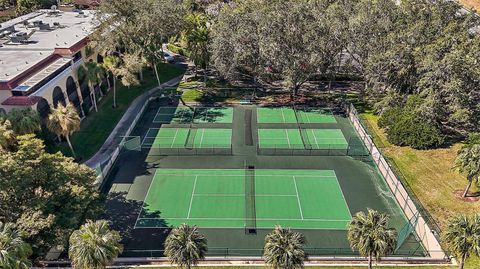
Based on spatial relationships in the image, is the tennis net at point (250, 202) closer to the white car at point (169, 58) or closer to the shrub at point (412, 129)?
the shrub at point (412, 129)

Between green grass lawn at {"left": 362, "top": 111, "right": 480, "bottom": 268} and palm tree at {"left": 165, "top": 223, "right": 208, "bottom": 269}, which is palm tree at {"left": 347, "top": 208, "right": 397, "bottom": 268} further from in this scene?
green grass lawn at {"left": 362, "top": 111, "right": 480, "bottom": 268}

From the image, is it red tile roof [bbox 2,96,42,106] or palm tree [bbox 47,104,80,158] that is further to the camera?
red tile roof [bbox 2,96,42,106]

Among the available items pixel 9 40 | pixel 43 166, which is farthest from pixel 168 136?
pixel 9 40

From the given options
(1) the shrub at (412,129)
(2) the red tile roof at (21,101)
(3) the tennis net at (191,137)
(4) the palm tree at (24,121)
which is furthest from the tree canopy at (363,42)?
(4) the palm tree at (24,121)

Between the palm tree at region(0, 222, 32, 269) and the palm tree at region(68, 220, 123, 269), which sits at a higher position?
the palm tree at region(0, 222, 32, 269)

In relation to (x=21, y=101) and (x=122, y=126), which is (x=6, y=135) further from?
(x=122, y=126)

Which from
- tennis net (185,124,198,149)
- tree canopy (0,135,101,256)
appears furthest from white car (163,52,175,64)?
tree canopy (0,135,101,256)

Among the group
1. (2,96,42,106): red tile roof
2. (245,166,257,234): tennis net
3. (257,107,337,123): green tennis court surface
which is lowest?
(245,166,257,234): tennis net
